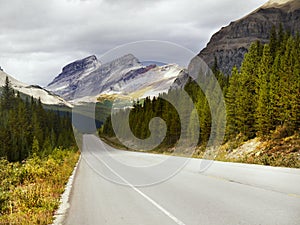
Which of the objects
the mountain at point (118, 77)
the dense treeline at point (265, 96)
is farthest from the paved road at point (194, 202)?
the dense treeline at point (265, 96)

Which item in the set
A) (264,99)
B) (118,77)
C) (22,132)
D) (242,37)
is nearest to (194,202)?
(118,77)

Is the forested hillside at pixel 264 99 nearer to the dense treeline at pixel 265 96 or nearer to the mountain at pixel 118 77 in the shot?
the dense treeline at pixel 265 96

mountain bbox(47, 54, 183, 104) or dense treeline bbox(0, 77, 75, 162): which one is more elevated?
mountain bbox(47, 54, 183, 104)

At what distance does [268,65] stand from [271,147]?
18875mm

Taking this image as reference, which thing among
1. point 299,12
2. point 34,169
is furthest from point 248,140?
point 299,12

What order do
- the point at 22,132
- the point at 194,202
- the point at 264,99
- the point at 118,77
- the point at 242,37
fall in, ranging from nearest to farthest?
the point at 194,202 < the point at 118,77 < the point at 264,99 < the point at 22,132 < the point at 242,37

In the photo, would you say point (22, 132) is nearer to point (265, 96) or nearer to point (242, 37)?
point (265, 96)

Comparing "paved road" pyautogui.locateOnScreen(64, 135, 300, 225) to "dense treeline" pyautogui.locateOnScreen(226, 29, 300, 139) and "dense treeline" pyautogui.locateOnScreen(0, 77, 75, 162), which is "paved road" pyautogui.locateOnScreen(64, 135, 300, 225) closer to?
"dense treeline" pyautogui.locateOnScreen(226, 29, 300, 139)

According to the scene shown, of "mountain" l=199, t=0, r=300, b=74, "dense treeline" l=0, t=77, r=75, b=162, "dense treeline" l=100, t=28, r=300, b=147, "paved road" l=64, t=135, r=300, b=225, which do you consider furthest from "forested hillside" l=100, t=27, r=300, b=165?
"mountain" l=199, t=0, r=300, b=74

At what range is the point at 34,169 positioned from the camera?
18906 mm

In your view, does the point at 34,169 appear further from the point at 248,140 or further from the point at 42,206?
the point at 248,140

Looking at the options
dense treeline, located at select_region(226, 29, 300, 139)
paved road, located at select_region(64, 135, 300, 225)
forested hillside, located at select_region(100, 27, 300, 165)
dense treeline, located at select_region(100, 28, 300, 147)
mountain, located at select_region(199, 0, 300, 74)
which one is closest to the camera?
paved road, located at select_region(64, 135, 300, 225)

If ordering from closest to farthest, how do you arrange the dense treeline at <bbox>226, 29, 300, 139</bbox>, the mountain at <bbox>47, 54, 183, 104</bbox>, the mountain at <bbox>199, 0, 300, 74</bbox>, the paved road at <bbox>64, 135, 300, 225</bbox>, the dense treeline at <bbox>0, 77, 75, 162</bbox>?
1. the paved road at <bbox>64, 135, 300, 225</bbox>
2. the mountain at <bbox>47, 54, 183, 104</bbox>
3. the dense treeline at <bbox>226, 29, 300, 139</bbox>
4. the dense treeline at <bbox>0, 77, 75, 162</bbox>
5. the mountain at <bbox>199, 0, 300, 74</bbox>

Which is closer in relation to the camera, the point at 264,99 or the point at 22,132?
the point at 264,99
